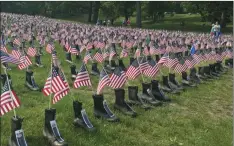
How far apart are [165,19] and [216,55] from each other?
176ft

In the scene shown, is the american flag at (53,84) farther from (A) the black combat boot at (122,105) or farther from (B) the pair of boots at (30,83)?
(B) the pair of boots at (30,83)

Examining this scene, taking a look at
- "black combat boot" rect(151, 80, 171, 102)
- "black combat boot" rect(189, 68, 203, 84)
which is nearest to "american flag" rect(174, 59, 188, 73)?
"black combat boot" rect(189, 68, 203, 84)

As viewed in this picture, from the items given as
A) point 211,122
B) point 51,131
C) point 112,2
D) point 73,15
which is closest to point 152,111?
point 211,122

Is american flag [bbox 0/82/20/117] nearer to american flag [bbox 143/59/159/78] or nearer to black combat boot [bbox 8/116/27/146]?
black combat boot [bbox 8/116/27/146]

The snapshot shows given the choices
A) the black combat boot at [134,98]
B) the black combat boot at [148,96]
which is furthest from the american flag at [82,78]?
the black combat boot at [148,96]

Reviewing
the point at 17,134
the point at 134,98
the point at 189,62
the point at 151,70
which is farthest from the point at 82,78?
the point at 189,62

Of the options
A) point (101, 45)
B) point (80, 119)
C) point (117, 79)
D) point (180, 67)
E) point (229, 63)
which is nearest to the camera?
point (80, 119)

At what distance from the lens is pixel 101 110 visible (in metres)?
12.2

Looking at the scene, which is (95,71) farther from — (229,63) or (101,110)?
(229,63)

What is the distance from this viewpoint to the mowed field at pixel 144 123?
1082cm

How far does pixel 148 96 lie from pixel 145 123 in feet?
7.29

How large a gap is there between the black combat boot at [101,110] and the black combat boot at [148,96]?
2.40m

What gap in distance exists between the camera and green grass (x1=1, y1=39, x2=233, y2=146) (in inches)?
426

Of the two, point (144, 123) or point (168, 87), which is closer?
point (144, 123)
